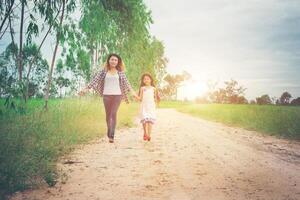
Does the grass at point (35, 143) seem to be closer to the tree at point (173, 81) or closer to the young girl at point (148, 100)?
the young girl at point (148, 100)

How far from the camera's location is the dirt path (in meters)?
4.96

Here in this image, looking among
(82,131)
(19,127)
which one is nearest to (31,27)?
(19,127)

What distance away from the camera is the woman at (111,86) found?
1002 cm

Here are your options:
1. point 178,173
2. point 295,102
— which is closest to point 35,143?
point 178,173

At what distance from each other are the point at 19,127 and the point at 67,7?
638 cm

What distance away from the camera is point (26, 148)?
628 centimetres

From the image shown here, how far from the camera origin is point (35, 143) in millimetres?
7000

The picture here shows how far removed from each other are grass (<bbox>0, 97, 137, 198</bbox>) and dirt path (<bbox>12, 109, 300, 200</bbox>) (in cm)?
30

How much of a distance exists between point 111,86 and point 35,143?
11.8ft

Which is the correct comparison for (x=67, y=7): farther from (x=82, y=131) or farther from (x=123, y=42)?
(x=123, y=42)

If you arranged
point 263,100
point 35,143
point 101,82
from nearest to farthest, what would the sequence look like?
point 35,143 → point 101,82 → point 263,100

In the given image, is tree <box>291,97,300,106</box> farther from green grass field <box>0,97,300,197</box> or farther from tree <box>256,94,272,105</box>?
green grass field <box>0,97,300,197</box>

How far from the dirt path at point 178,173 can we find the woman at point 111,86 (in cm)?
76

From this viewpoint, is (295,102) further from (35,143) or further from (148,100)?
(35,143)
